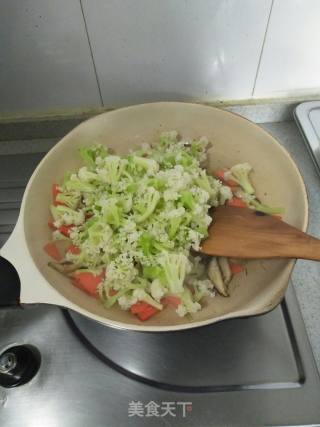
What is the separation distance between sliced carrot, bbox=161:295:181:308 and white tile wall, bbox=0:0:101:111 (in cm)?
69

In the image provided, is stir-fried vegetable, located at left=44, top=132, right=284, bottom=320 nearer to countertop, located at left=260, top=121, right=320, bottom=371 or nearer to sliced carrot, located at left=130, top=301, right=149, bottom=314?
sliced carrot, located at left=130, top=301, right=149, bottom=314

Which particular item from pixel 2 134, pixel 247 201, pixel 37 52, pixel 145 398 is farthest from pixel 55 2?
pixel 145 398

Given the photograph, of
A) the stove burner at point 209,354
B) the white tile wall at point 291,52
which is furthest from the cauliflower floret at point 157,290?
the white tile wall at point 291,52

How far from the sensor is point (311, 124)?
122 centimetres

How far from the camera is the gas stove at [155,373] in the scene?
793mm

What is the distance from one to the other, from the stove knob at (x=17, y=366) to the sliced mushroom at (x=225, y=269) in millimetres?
466

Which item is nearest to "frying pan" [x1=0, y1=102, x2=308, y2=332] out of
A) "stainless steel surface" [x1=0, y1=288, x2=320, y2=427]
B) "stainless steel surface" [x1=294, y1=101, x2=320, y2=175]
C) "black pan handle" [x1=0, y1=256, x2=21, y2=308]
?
"black pan handle" [x1=0, y1=256, x2=21, y2=308]

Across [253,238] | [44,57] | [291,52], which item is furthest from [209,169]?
[44,57]

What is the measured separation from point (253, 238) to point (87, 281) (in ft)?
Answer: 1.30

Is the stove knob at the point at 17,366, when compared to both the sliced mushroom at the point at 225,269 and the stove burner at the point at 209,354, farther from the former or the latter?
the sliced mushroom at the point at 225,269

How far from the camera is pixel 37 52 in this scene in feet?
3.58

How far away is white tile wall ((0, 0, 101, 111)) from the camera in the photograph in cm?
100

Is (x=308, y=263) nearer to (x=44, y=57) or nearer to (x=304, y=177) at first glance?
(x=304, y=177)

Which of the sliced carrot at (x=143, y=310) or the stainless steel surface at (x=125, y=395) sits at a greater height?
the sliced carrot at (x=143, y=310)
